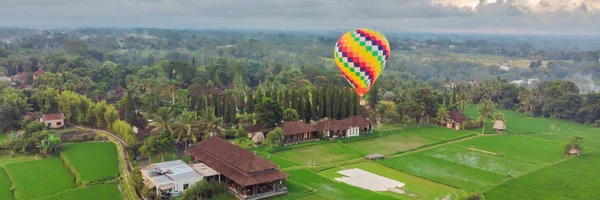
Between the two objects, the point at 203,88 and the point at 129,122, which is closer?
the point at 129,122

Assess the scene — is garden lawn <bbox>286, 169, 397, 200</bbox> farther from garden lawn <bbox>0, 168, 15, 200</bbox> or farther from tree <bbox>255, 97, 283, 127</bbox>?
garden lawn <bbox>0, 168, 15, 200</bbox>

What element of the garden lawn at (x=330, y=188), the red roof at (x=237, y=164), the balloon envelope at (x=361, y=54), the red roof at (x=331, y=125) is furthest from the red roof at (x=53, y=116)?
the balloon envelope at (x=361, y=54)

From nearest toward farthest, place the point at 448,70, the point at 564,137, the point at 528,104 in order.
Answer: the point at 564,137 < the point at 528,104 < the point at 448,70

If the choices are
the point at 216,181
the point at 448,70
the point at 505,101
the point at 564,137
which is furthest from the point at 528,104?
Result: the point at 448,70

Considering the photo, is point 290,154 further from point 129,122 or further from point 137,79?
point 137,79

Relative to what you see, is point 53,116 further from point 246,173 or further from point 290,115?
point 246,173

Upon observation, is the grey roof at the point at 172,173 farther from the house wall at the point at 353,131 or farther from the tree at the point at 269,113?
the house wall at the point at 353,131

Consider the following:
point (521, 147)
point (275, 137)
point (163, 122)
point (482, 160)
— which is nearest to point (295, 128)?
point (275, 137)
